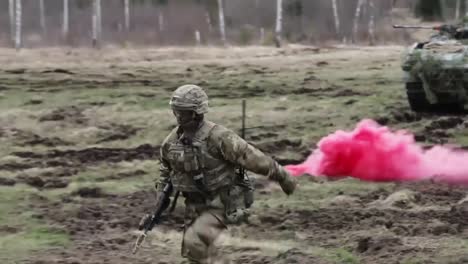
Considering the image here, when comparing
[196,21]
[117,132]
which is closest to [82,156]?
[117,132]

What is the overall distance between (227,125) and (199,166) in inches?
352

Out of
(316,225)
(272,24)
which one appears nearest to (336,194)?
(316,225)

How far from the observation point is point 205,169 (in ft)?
19.6

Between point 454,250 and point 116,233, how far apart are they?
290 cm

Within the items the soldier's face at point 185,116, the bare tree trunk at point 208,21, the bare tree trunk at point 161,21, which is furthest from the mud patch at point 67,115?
the bare tree trunk at point 161,21

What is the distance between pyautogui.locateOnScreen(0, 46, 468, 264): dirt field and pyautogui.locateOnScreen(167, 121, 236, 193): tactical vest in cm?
69

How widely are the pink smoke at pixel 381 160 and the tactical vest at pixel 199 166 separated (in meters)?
4.80

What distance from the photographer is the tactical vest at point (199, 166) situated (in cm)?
593

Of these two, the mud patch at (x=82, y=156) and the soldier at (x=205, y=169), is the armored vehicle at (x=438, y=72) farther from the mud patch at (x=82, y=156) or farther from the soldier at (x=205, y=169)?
the soldier at (x=205, y=169)

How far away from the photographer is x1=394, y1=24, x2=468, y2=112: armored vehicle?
1428cm

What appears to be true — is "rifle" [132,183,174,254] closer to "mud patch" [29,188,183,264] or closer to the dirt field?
the dirt field

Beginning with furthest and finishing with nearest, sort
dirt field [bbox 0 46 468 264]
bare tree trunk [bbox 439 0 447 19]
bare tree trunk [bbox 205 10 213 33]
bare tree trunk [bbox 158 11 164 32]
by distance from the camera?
1. bare tree trunk [bbox 439 0 447 19]
2. bare tree trunk [bbox 158 11 164 32]
3. bare tree trunk [bbox 205 10 213 33]
4. dirt field [bbox 0 46 468 264]

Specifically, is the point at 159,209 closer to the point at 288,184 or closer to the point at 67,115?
the point at 288,184

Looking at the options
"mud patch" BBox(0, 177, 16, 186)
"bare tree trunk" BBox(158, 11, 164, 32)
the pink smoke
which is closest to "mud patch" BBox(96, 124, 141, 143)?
"mud patch" BBox(0, 177, 16, 186)
